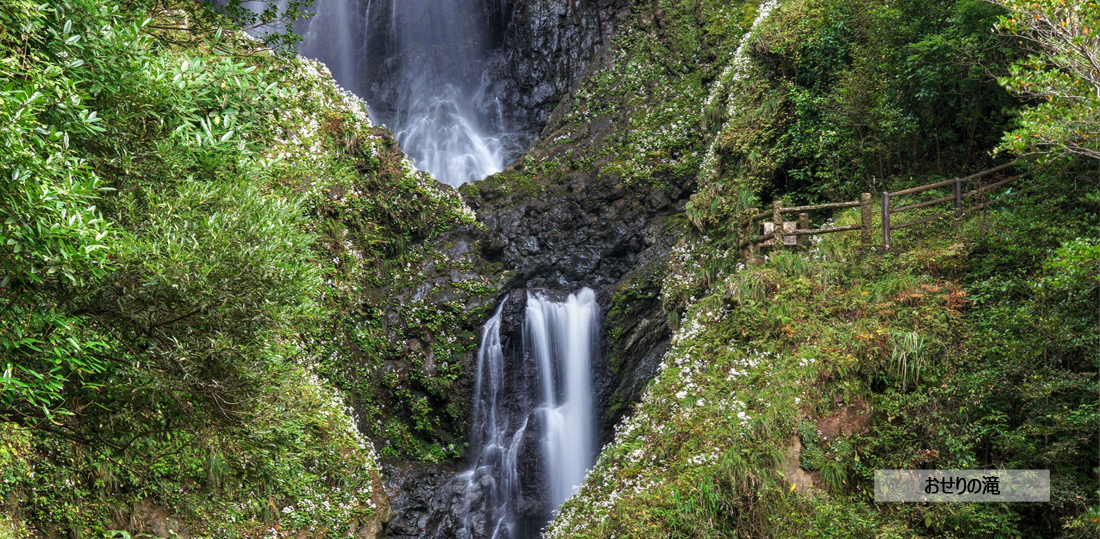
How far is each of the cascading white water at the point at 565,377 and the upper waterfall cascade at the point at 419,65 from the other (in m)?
11.2

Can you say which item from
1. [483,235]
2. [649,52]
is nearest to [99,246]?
[483,235]

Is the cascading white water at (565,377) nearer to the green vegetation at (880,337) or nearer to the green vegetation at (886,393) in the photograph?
the green vegetation at (880,337)

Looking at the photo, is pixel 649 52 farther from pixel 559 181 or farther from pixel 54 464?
pixel 54 464

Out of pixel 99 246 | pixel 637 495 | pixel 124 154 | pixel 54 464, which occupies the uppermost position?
pixel 124 154

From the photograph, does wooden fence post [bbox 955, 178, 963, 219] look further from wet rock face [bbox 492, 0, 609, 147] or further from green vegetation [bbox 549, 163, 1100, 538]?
wet rock face [bbox 492, 0, 609, 147]

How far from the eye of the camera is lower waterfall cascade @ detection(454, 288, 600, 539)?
1603 cm

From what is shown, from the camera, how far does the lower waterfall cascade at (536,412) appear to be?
16031 mm

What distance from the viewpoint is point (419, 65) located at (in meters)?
31.3

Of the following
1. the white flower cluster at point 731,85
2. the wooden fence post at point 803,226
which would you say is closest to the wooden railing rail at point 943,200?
the wooden fence post at point 803,226

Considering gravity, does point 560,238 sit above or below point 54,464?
above

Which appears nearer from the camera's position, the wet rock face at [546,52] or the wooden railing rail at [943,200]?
the wooden railing rail at [943,200]

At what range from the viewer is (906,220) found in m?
12.5

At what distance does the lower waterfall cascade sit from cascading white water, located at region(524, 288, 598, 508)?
3 centimetres

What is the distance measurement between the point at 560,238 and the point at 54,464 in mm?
14354
